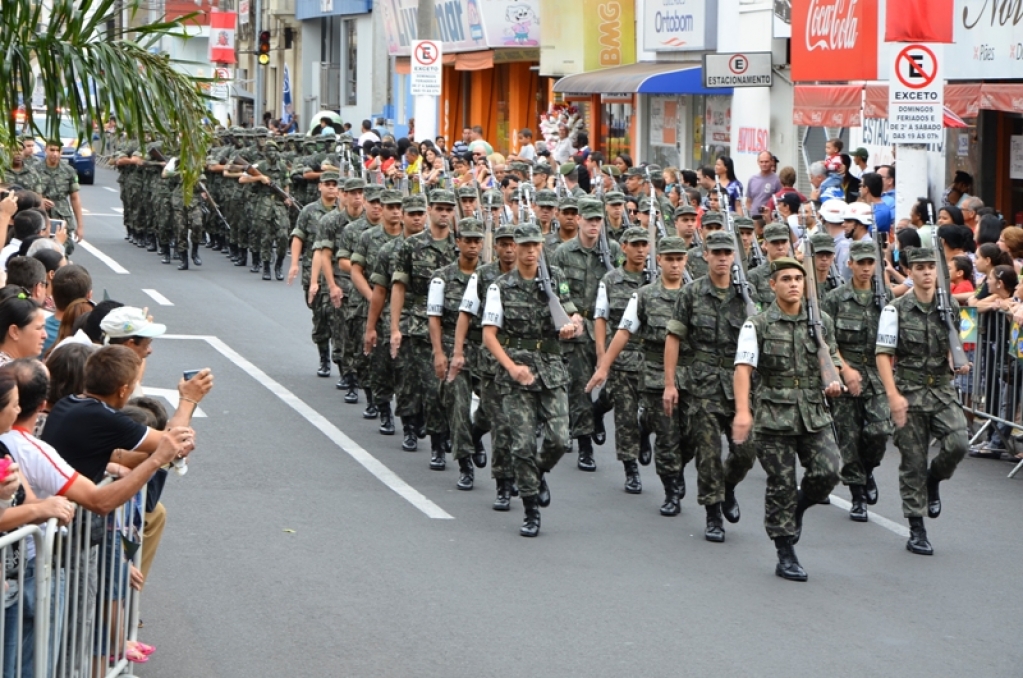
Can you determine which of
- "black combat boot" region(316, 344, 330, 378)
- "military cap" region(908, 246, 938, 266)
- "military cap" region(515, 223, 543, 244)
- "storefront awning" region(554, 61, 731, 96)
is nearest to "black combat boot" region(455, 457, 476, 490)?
"military cap" region(515, 223, 543, 244)

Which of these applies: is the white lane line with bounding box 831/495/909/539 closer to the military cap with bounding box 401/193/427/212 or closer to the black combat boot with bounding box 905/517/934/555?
the black combat boot with bounding box 905/517/934/555

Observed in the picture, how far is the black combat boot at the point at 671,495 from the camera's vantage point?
1138 centimetres

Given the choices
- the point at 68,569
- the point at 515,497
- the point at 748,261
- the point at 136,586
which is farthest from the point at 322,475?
the point at 68,569

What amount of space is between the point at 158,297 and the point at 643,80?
1058 centimetres

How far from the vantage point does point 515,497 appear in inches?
462

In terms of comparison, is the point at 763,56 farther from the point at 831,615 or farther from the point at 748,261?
the point at 831,615

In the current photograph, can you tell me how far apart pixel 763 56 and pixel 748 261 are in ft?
44.4

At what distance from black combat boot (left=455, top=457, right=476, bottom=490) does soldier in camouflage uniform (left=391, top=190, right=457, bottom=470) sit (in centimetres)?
83

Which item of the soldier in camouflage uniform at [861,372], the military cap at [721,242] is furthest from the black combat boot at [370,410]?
the military cap at [721,242]

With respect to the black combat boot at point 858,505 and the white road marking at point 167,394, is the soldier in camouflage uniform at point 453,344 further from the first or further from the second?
the white road marking at point 167,394

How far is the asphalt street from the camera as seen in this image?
8.09 metres

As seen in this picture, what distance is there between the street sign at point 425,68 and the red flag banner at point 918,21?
11.0 meters

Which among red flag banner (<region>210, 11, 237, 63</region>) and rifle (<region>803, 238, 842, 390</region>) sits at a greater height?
red flag banner (<region>210, 11, 237, 63</region>)

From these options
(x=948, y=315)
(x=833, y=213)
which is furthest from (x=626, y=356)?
(x=833, y=213)
